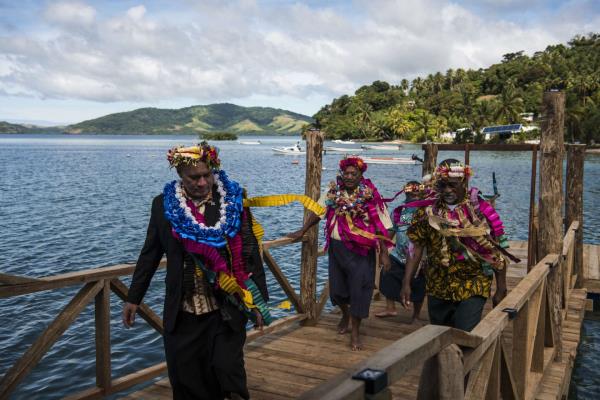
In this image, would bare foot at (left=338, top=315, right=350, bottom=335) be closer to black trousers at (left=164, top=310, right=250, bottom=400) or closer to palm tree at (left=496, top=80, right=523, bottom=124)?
black trousers at (left=164, top=310, right=250, bottom=400)

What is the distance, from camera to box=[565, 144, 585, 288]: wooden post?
927 centimetres

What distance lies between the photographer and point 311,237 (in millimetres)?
6277

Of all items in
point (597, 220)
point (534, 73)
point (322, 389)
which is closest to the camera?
point (322, 389)

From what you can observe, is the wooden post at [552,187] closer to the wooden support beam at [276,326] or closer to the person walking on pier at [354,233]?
the person walking on pier at [354,233]

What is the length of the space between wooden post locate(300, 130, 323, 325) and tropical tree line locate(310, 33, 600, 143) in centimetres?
8005

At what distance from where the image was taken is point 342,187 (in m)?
5.68

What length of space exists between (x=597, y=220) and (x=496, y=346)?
25067mm

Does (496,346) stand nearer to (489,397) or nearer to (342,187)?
(489,397)

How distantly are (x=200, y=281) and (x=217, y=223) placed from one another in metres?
0.35

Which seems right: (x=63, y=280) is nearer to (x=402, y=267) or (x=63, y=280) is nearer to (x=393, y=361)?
(x=393, y=361)

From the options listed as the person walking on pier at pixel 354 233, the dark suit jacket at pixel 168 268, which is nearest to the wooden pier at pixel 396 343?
the person walking on pier at pixel 354 233

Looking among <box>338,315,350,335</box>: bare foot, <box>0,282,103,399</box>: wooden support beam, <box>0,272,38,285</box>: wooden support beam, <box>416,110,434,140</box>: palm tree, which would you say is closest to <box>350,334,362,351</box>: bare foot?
<box>338,315,350,335</box>: bare foot

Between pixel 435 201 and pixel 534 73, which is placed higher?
pixel 534 73

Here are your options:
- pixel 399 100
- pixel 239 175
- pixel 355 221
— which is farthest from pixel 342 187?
pixel 399 100
